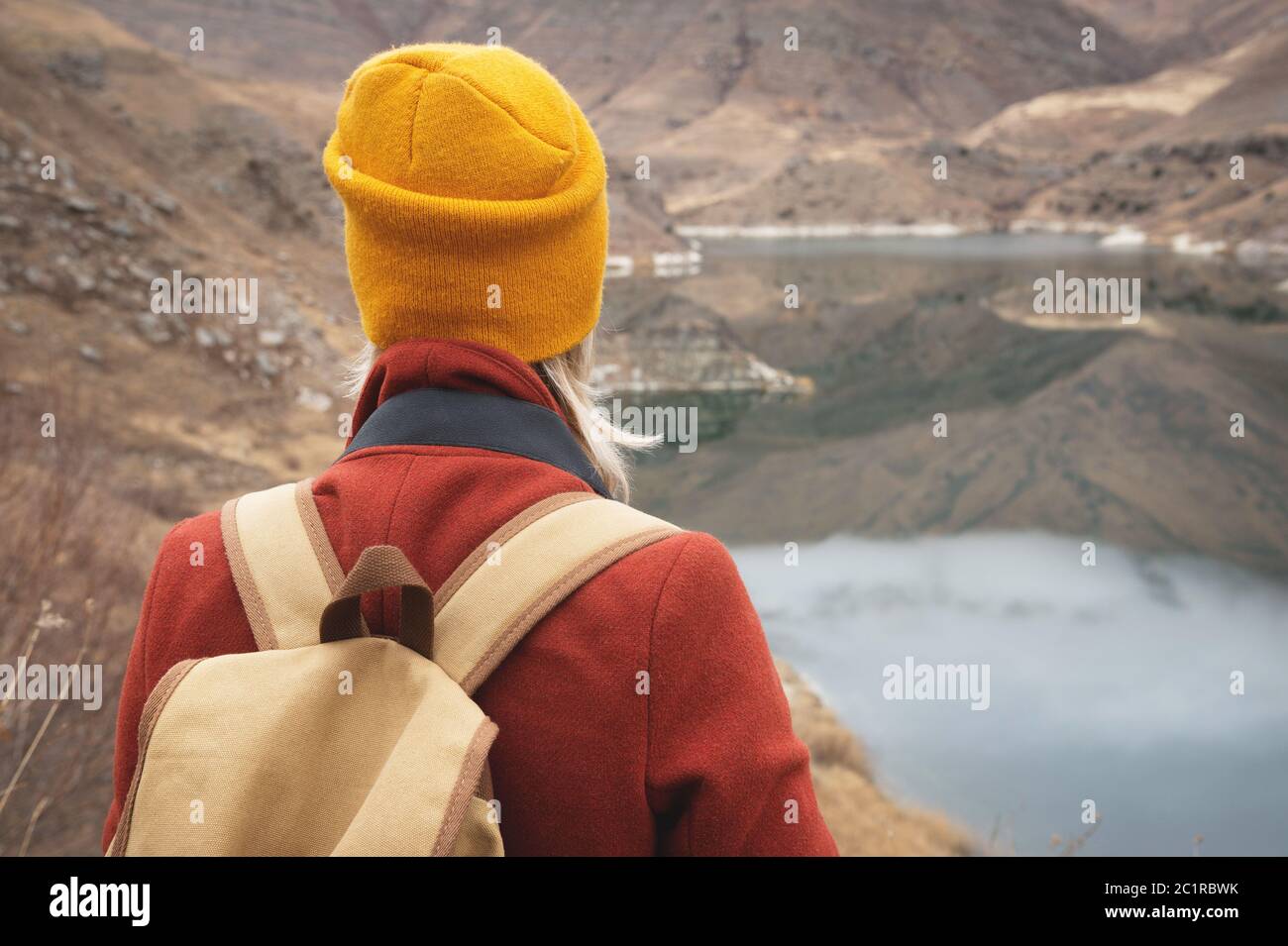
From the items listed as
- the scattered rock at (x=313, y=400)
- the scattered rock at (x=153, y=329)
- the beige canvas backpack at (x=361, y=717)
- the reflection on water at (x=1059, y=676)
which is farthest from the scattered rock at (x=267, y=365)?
the beige canvas backpack at (x=361, y=717)

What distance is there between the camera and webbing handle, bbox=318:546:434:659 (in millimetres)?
1005

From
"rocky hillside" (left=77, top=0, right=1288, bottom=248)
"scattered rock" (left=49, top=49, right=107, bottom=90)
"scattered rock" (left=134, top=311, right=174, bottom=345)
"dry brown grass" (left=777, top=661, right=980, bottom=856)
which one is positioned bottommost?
"dry brown grass" (left=777, top=661, right=980, bottom=856)

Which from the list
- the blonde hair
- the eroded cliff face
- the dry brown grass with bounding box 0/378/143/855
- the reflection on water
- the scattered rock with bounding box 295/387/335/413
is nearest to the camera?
the blonde hair

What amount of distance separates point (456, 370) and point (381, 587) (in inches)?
14.4

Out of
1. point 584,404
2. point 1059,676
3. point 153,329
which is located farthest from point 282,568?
point 153,329

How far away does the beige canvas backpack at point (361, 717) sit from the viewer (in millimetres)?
1006

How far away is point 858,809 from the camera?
7.54 m

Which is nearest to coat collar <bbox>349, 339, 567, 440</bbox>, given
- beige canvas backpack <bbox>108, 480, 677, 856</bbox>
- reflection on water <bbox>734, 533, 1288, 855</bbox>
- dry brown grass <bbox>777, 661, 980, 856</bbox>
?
beige canvas backpack <bbox>108, 480, 677, 856</bbox>

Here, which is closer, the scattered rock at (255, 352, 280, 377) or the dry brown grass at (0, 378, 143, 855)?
the dry brown grass at (0, 378, 143, 855)

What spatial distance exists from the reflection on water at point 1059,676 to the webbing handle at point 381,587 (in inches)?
302

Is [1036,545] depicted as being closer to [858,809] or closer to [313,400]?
[858,809]

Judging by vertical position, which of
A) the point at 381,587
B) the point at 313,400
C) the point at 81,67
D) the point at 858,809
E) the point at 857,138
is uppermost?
the point at 857,138

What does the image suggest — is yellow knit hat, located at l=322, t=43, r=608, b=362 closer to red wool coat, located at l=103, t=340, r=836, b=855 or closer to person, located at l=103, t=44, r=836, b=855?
person, located at l=103, t=44, r=836, b=855

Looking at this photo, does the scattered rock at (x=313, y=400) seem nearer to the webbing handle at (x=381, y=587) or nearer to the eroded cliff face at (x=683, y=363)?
the eroded cliff face at (x=683, y=363)
